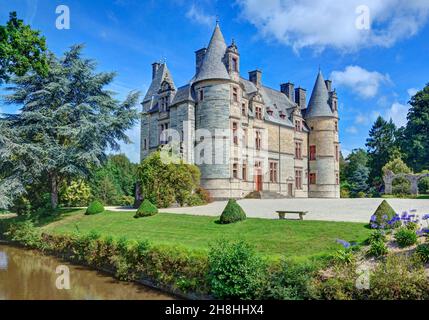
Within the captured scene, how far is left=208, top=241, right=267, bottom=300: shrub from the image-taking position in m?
8.25

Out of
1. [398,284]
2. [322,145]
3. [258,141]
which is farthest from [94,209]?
[322,145]

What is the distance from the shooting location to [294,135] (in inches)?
1451

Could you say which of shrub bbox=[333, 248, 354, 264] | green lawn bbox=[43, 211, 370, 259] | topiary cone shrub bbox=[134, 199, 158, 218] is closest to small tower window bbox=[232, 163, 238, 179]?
topiary cone shrub bbox=[134, 199, 158, 218]

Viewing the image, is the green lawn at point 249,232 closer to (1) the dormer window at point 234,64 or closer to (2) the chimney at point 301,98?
(1) the dormer window at point 234,64

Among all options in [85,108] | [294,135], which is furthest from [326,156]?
[85,108]

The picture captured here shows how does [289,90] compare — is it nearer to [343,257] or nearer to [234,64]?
[234,64]

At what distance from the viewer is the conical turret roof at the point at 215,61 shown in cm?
2818

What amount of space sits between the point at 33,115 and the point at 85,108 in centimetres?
315

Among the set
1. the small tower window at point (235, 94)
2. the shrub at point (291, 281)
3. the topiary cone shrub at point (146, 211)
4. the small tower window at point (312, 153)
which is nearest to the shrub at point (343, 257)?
the shrub at point (291, 281)

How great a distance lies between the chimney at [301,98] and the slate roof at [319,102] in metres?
1.49

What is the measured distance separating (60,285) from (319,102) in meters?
33.6

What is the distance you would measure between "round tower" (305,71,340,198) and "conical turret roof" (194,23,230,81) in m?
14.2

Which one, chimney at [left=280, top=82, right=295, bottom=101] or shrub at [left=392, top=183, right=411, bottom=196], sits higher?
chimney at [left=280, top=82, right=295, bottom=101]

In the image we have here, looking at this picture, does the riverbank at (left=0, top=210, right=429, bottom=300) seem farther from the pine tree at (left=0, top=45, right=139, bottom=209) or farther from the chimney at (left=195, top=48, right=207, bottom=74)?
the chimney at (left=195, top=48, right=207, bottom=74)
